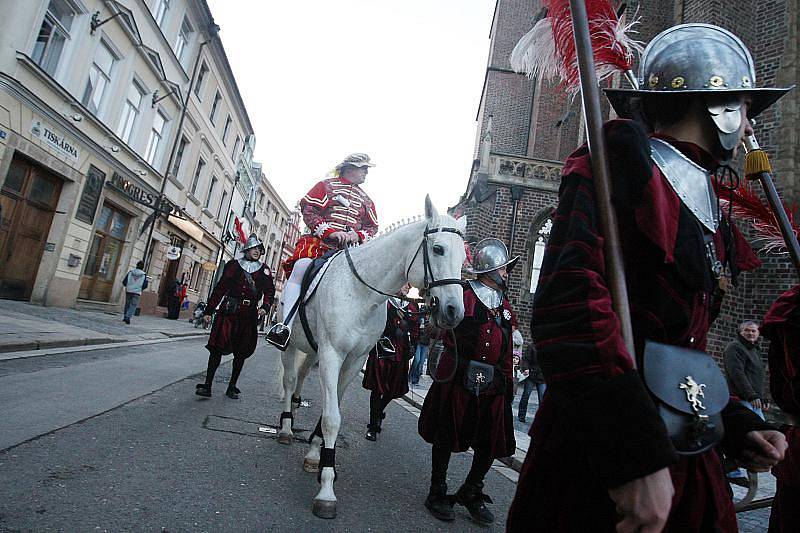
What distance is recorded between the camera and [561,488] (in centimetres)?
115

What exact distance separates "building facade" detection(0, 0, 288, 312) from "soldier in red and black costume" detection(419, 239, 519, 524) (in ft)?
38.8

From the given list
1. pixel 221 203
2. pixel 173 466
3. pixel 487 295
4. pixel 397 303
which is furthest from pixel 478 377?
pixel 221 203

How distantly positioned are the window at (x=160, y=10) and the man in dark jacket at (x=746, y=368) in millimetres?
19339

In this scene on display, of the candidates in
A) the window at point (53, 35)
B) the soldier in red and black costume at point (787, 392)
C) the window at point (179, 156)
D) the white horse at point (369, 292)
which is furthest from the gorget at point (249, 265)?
the window at point (179, 156)

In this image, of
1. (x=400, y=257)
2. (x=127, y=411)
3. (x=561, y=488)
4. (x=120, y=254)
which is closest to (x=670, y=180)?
(x=561, y=488)

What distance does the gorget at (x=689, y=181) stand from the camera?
1230 millimetres

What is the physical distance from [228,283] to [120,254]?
14.1 metres

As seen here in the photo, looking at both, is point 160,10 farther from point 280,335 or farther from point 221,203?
point 280,335

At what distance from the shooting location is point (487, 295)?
3973 mm

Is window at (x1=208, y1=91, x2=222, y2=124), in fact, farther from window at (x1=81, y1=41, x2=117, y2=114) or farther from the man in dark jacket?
the man in dark jacket

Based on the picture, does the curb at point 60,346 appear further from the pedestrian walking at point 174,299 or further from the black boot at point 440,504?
the pedestrian walking at point 174,299

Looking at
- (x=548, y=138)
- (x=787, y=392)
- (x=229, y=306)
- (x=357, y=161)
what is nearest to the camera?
(x=787, y=392)

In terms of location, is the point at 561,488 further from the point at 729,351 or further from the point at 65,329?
the point at 65,329

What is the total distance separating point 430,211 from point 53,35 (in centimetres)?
1359
